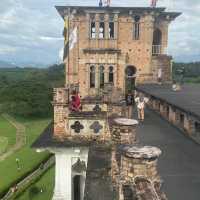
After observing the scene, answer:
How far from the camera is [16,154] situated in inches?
1825

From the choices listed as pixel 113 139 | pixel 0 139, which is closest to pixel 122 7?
pixel 113 139

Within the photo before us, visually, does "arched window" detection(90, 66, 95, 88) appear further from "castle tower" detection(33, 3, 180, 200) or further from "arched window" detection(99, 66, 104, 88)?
"arched window" detection(99, 66, 104, 88)

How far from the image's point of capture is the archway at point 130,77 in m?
37.7

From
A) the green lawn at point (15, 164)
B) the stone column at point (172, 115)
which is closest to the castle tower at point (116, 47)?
the green lawn at point (15, 164)

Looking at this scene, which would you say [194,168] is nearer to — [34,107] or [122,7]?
[122,7]

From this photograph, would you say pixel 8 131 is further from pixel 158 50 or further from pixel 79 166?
pixel 79 166

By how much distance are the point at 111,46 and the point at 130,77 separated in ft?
12.0

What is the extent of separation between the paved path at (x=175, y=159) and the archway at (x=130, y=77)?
17.6 metres

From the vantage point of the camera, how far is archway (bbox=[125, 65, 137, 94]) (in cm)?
3772

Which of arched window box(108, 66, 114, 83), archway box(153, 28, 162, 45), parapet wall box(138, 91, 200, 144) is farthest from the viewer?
archway box(153, 28, 162, 45)

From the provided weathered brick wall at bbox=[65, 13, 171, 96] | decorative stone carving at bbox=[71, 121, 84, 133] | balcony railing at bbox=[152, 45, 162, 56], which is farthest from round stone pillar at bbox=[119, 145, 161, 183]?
balcony railing at bbox=[152, 45, 162, 56]

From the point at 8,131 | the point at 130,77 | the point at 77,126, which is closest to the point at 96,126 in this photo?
the point at 77,126

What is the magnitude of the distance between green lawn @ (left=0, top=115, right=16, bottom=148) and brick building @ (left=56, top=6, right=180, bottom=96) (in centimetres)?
2080

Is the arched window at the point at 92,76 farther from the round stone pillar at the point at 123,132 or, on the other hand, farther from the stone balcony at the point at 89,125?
the round stone pillar at the point at 123,132
